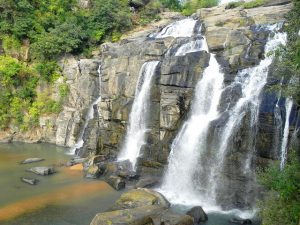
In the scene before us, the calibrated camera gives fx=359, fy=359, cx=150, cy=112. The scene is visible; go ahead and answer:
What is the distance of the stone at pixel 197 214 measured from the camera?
1862 cm

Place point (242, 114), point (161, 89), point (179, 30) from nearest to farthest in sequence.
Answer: point (242, 114) → point (161, 89) → point (179, 30)

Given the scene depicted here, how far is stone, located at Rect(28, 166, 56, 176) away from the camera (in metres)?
26.3

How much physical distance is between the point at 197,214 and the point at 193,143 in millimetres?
5771

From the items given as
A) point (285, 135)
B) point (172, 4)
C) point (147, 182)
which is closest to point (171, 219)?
point (147, 182)

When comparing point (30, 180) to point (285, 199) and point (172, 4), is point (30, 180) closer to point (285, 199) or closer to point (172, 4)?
point (285, 199)

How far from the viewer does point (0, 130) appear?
3731 centimetres

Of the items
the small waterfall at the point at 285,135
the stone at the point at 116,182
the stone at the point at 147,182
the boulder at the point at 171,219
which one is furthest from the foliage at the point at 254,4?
the boulder at the point at 171,219

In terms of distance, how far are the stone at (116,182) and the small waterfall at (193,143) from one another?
8.61ft

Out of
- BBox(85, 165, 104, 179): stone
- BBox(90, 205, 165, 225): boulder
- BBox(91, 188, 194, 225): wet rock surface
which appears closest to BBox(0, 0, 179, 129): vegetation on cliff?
BBox(85, 165, 104, 179): stone

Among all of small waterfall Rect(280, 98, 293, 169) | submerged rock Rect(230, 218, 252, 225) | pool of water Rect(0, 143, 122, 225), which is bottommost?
pool of water Rect(0, 143, 122, 225)

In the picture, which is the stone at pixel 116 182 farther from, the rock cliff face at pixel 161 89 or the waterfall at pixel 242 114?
the waterfall at pixel 242 114

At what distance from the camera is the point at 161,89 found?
27516 millimetres

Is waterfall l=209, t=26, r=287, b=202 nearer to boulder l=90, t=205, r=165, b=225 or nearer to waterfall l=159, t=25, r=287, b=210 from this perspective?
waterfall l=159, t=25, r=287, b=210

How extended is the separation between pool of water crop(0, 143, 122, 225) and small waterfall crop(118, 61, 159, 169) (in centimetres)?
437
